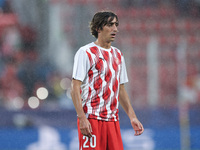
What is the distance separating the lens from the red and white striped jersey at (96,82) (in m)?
2.70

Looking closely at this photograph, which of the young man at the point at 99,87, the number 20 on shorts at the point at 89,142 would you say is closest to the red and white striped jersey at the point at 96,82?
the young man at the point at 99,87

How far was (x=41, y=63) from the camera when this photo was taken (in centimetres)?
1045

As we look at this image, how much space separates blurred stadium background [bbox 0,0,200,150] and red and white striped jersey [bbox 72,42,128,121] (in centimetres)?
471

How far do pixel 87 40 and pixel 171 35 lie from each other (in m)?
2.22

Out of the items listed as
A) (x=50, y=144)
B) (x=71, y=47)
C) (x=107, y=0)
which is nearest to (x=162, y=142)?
(x=50, y=144)

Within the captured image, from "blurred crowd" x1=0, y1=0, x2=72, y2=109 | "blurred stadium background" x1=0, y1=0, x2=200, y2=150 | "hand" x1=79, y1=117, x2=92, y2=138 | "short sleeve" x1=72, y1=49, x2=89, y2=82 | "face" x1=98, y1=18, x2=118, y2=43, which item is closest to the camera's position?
"hand" x1=79, y1=117, x2=92, y2=138

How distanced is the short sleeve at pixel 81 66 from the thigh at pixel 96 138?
297 millimetres

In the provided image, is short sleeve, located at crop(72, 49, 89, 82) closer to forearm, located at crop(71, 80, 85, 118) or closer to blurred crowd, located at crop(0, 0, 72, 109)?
forearm, located at crop(71, 80, 85, 118)

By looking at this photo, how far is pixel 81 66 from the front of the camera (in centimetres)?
267

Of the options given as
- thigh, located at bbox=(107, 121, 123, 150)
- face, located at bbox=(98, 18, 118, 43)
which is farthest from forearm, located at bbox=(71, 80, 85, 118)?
face, located at bbox=(98, 18, 118, 43)

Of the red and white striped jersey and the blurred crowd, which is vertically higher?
the blurred crowd

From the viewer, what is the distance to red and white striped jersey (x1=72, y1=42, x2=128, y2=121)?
270 centimetres

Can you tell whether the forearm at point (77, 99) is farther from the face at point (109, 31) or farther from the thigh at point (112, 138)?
the face at point (109, 31)

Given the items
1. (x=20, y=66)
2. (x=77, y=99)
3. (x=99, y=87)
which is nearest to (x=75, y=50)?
(x=20, y=66)
